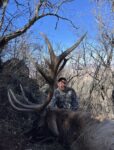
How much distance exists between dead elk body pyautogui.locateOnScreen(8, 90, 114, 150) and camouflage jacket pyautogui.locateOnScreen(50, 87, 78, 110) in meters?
1.58

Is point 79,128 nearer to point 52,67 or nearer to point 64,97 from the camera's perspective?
point 52,67

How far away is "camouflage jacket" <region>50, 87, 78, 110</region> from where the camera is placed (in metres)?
10.4

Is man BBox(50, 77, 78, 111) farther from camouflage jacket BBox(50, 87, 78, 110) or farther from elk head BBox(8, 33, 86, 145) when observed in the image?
elk head BBox(8, 33, 86, 145)

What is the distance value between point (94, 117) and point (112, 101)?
45.6ft

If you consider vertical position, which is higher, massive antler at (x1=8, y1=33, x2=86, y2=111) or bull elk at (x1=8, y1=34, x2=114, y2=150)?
massive antler at (x1=8, y1=33, x2=86, y2=111)

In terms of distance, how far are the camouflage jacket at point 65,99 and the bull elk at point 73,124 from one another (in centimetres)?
160

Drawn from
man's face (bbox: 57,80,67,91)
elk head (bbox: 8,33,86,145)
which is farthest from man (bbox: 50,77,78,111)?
elk head (bbox: 8,33,86,145)

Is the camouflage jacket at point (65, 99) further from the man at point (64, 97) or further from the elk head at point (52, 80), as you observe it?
the elk head at point (52, 80)

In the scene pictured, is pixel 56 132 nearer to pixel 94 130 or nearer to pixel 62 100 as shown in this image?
pixel 94 130

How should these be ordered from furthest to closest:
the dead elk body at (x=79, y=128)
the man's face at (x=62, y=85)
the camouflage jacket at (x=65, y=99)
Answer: the man's face at (x=62, y=85) < the camouflage jacket at (x=65, y=99) < the dead elk body at (x=79, y=128)

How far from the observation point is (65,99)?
34.3 feet

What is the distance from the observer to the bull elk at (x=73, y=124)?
7605 millimetres

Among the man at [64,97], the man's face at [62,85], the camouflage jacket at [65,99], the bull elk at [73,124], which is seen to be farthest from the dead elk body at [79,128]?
the man's face at [62,85]

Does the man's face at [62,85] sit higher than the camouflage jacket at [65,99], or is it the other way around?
the man's face at [62,85]
